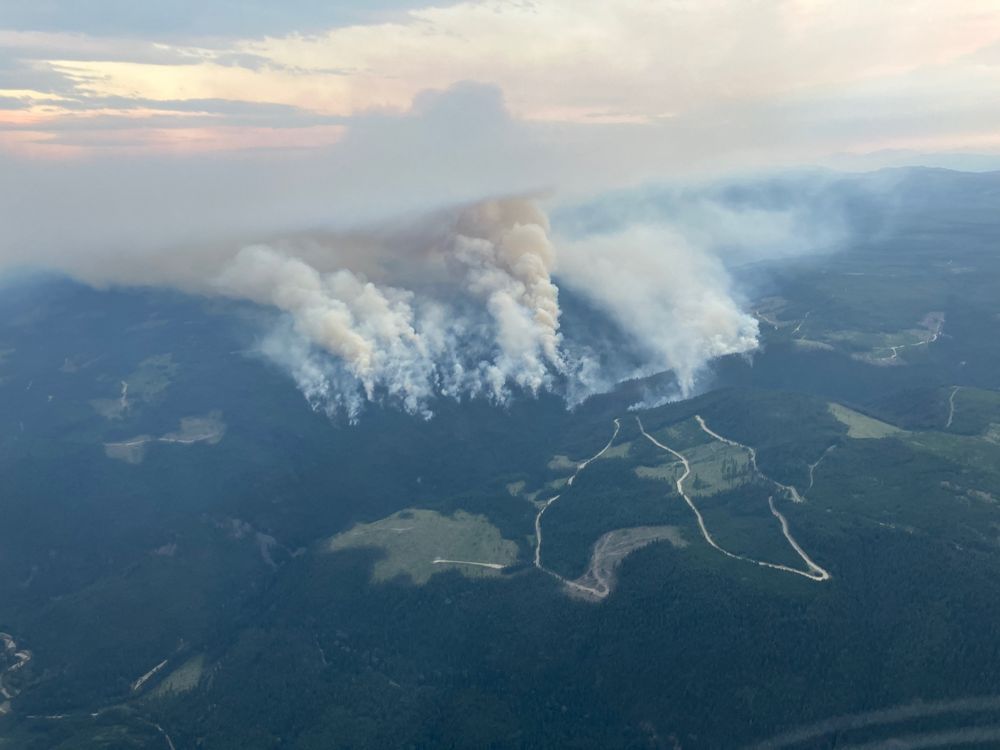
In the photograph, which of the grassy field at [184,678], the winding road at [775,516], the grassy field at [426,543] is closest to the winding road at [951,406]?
the winding road at [775,516]

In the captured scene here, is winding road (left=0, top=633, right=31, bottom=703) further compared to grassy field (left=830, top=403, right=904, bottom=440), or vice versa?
grassy field (left=830, top=403, right=904, bottom=440)

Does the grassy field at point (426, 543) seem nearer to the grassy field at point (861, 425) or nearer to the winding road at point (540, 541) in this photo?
the winding road at point (540, 541)

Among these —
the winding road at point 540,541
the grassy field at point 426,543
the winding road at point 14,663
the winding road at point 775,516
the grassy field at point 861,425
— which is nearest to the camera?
the winding road at point 775,516

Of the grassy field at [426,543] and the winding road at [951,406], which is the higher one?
the winding road at [951,406]

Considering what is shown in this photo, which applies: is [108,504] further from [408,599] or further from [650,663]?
[650,663]

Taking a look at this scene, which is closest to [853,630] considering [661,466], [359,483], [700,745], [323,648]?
[700,745]

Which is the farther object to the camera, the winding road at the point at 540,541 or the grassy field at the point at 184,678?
the winding road at the point at 540,541

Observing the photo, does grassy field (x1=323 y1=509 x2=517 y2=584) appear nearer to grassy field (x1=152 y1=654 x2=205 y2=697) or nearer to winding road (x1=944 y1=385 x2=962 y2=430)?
grassy field (x1=152 y1=654 x2=205 y2=697)

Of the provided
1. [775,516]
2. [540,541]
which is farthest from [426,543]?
[775,516]

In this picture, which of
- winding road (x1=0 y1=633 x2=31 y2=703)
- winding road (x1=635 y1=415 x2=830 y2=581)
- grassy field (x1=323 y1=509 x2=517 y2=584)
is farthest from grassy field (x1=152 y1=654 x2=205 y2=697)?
winding road (x1=635 y1=415 x2=830 y2=581)
